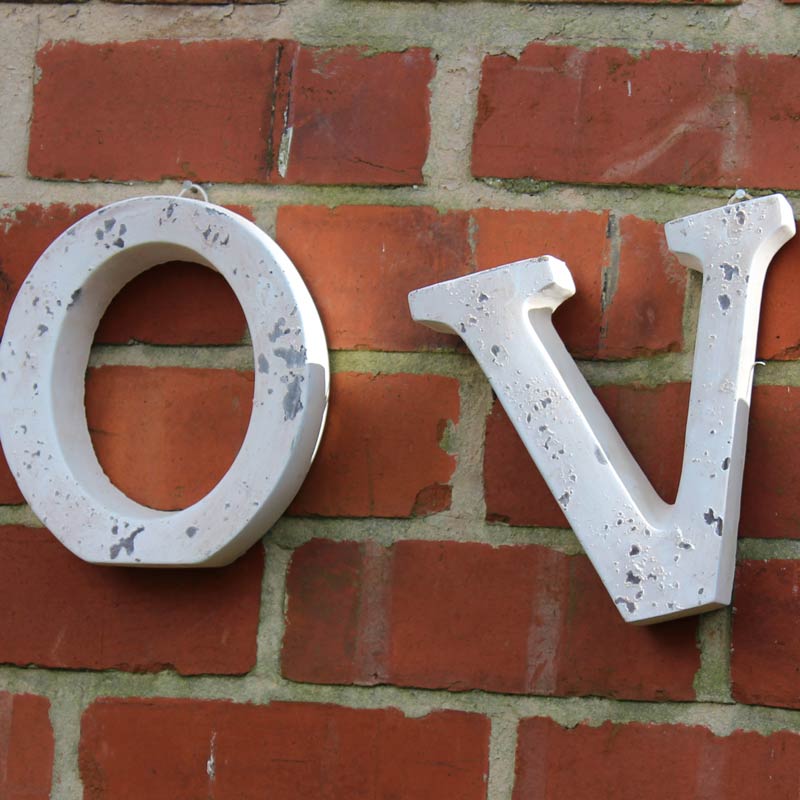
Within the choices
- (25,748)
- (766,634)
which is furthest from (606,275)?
(25,748)

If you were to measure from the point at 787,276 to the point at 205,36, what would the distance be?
476 mm

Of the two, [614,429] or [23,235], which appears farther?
[23,235]

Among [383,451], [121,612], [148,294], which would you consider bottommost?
[121,612]

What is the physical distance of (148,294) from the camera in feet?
3.26

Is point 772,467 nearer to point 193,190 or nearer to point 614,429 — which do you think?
point 614,429

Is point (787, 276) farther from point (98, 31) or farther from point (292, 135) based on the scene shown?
point (98, 31)

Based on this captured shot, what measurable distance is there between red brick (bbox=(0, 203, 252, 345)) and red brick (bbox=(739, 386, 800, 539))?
14.9 inches

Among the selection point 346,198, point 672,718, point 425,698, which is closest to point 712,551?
point 672,718

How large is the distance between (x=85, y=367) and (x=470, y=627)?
1.15 ft

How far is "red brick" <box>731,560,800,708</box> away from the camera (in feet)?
2.83

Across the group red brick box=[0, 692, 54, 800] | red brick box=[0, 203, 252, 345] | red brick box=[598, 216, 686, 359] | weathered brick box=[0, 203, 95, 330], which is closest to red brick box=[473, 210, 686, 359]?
red brick box=[598, 216, 686, 359]

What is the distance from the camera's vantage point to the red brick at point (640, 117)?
92 cm

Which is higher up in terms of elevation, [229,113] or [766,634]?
[229,113]

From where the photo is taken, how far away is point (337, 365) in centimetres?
95
